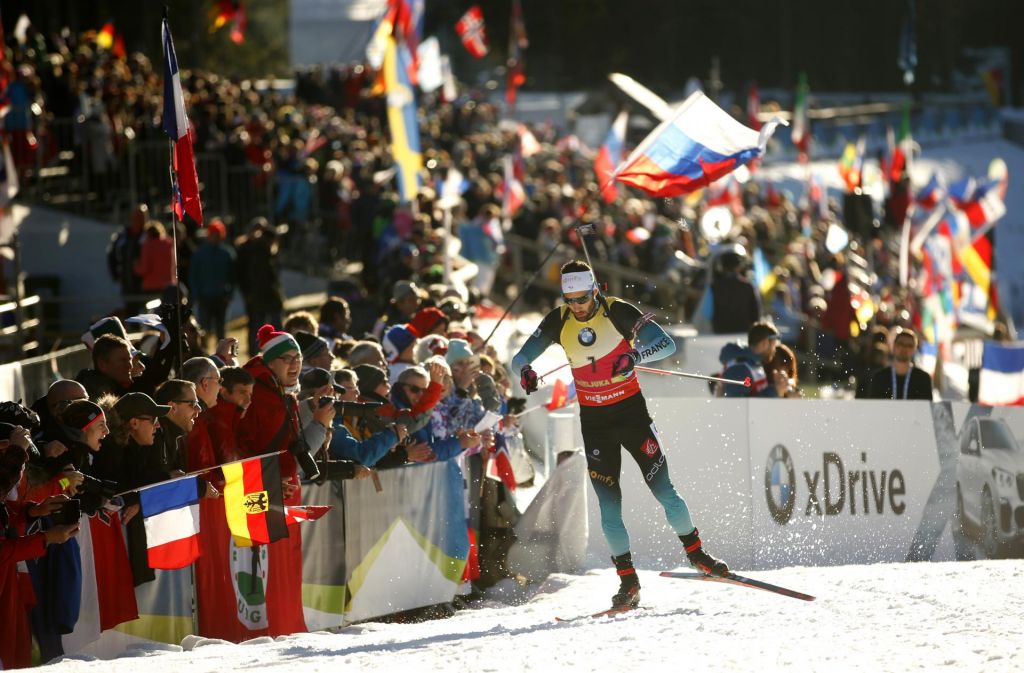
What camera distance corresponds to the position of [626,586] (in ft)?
30.0

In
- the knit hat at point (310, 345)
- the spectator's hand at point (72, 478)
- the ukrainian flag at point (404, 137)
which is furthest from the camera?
the ukrainian flag at point (404, 137)

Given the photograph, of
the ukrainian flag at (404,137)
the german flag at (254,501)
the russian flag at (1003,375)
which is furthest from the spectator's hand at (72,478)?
the ukrainian flag at (404,137)

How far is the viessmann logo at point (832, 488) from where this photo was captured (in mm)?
10703

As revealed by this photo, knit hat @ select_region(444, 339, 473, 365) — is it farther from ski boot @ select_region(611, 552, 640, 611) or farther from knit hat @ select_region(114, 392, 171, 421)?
knit hat @ select_region(114, 392, 171, 421)

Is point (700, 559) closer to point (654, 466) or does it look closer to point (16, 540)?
point (654, 466)

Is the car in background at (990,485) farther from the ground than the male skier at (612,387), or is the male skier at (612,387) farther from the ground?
the male skier at (612,387)

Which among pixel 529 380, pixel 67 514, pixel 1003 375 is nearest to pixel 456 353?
pixel 529 380

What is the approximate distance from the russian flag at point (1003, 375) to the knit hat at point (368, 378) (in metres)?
5.87

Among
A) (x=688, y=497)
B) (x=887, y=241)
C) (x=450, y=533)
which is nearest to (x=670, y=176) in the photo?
(x=688, y=497)

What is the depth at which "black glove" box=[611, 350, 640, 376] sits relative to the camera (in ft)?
29.9

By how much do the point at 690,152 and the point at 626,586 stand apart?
322cm

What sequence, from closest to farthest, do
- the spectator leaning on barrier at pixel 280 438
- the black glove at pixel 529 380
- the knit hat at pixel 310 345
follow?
the spectator leaning on barrier at pixel 280 438
the black glove at pixel 529 380
the knit hat at pixel 310 345

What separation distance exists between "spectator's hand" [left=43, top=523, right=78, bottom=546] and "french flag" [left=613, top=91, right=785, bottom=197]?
16.6 ft

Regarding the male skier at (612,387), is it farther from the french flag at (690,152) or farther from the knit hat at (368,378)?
the french flag at (690,152)
